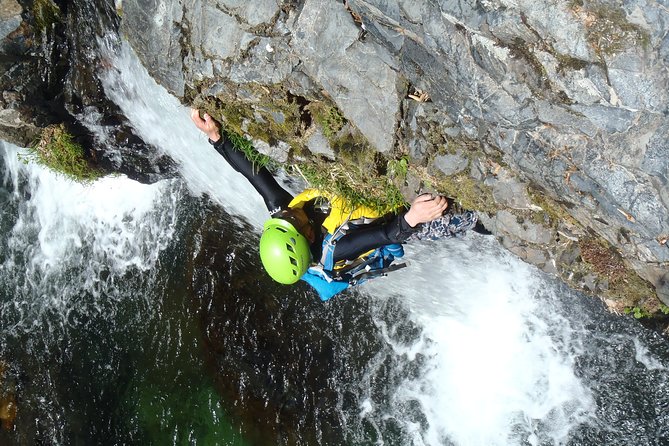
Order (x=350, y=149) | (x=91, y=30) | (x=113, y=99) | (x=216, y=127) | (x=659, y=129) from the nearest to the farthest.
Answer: (x=659, y=129) → (x=350, y=149) → (x=216, y=127) → (x=91, y=30) → (x=113, y=99)

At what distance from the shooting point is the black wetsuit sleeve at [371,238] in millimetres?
5863

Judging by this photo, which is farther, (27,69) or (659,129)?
(27,69)

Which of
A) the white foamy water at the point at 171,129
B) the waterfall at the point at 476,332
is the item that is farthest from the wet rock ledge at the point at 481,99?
the waterfall at the point at 476,332

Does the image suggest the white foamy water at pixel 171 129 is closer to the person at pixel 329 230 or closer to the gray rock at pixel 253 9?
the person at pixel 329 230

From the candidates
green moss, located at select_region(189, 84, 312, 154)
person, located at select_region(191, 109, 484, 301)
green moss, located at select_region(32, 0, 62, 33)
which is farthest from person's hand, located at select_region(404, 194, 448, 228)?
green moss, located at select_region(32, 0, 62, 33)

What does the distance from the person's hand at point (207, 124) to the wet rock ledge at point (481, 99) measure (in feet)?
0.52

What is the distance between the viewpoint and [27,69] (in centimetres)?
724

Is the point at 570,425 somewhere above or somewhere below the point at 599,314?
below

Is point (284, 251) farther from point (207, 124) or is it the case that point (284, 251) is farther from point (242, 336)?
point (242, 336)

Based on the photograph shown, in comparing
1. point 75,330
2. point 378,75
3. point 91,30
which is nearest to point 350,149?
point 378,75

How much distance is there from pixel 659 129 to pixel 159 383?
28.6 feet

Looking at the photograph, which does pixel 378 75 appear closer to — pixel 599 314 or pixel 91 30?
pixel 599 314

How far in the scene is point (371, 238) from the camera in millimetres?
6043

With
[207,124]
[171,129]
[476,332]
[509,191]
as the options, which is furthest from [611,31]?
[171,129]
